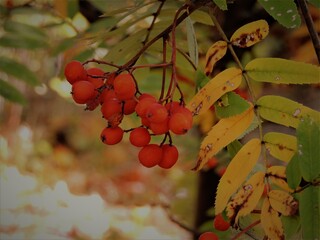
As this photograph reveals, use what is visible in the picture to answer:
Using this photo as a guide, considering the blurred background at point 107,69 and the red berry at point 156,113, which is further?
the blurred background at point 107,69

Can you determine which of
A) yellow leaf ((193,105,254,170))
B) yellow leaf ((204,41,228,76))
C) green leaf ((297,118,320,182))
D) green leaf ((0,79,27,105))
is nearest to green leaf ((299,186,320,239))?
green leaf ((297,118,320,182))

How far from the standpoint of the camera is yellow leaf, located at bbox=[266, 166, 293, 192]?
76 cm

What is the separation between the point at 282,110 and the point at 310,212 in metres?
0.16

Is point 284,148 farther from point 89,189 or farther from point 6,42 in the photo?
point 89,189

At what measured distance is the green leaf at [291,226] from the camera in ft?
2.33

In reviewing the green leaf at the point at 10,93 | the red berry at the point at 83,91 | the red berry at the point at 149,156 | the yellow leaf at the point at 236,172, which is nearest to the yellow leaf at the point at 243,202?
the yellow leaf at the point at 236,172

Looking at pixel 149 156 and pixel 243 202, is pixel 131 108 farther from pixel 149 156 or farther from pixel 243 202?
pixel 243 202

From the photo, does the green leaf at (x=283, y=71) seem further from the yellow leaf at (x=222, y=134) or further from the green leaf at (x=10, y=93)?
the green leaf at (x=10, y=93)

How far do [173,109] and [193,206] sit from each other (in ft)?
3.88

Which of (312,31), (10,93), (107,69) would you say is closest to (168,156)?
(312,31)

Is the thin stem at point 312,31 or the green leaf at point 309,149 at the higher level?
the thin stem at point 312,31

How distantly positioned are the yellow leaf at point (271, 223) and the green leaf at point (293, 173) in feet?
0.15

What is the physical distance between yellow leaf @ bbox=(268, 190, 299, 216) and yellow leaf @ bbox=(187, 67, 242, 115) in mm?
143

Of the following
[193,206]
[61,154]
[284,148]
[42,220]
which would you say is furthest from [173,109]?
[61,154]
